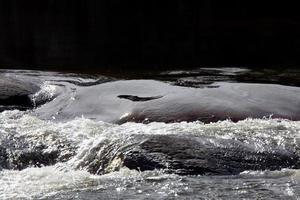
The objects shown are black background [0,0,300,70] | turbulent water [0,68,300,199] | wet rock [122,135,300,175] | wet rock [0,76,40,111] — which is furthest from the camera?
black background [0,0,300,70]

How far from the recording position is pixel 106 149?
6324 millimetres

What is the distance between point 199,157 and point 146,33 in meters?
18.1

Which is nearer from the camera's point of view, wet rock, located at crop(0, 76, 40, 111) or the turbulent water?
the turbulent water

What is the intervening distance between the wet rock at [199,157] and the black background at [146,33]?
9.51 meters

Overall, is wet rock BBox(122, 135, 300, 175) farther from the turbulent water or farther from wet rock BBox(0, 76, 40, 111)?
wet rock BBox(0, 76, 40, 111)

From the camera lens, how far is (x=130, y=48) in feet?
67.6

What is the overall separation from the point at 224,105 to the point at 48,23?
1911cm

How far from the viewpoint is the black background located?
17797 millimetres

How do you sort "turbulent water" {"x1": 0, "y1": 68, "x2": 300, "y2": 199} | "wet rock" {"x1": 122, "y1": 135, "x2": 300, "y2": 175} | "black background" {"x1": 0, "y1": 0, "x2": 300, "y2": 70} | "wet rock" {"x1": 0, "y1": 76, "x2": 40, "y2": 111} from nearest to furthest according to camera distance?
"turbulent water" {"x1": 0, "y1": 68, "x2": 300, "y2": 199} → "wet rock" {"x1": 122, "y1": 135, "x2": 300, "y2": 175} → "wet rock" {"x1": 0, "y1": 76, "x2": 40, "y2": 111} → "black background" {"x1": 0, "y1": 0, "x2": 300, "y2": 70}

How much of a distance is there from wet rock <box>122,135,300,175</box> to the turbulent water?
8 centimetres

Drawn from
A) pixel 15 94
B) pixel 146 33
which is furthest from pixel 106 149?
pixel 146 33

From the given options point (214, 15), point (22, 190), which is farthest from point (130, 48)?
point (22, 190)

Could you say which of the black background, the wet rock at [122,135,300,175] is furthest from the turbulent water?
the black background

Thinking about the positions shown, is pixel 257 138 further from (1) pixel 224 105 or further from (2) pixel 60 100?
(2) pixel 60 100
